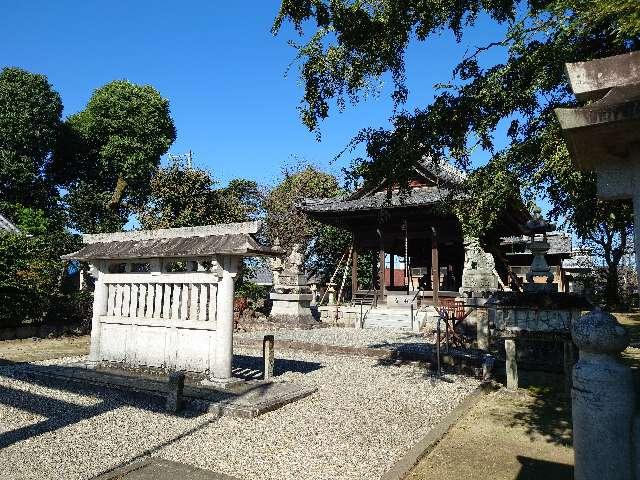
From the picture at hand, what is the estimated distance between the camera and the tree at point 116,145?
97.1 feet

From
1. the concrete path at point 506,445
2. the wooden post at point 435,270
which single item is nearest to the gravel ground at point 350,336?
the wooden post at point 435,270

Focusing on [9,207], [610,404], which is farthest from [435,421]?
[9,207]

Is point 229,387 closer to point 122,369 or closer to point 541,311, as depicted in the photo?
point 122,369

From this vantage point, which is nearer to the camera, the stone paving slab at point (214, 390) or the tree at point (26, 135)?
the stone paving slab at point (214, 390)

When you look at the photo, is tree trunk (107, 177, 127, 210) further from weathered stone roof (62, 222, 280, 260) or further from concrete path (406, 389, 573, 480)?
concrete path (406, 389, 573, 480)

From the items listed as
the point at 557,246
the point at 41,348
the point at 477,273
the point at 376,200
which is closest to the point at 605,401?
the point at 477,273

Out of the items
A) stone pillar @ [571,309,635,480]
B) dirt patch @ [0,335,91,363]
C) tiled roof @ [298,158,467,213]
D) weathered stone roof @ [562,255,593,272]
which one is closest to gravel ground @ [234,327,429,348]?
dirt patch @ [0,335,91,363]

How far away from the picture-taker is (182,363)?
8.17 meters

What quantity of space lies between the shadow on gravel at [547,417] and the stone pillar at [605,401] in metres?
3.40

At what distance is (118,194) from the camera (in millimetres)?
29000

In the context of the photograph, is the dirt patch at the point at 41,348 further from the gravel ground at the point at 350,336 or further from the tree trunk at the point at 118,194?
the tree trunk at the point at 118,194

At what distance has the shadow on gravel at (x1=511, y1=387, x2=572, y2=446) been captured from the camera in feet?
18.4

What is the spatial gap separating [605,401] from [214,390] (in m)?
6.12

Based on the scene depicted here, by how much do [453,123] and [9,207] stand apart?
88.6ft
